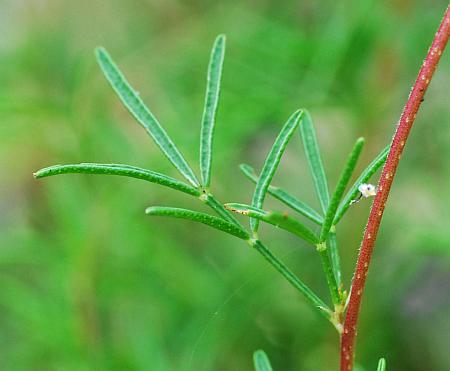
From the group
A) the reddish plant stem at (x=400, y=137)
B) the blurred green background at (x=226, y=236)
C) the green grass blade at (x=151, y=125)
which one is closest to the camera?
the reddish plant stem at (x=400, y=137)

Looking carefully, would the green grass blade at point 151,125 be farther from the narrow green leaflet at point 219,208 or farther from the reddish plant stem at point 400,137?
the reddish plant stem at point 400,137

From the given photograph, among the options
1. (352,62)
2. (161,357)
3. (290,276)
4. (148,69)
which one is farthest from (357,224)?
(290,276)

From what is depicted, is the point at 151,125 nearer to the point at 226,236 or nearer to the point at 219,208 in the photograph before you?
the point at 219,208

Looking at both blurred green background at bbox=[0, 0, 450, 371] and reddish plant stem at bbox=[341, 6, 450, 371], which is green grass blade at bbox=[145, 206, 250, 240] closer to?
reddish plant stem at bbox=[341, 6, 450, 371]

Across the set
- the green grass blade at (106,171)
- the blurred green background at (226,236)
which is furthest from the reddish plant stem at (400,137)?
the blurred green background at (226,236)

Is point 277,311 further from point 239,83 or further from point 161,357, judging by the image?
point 239,83
